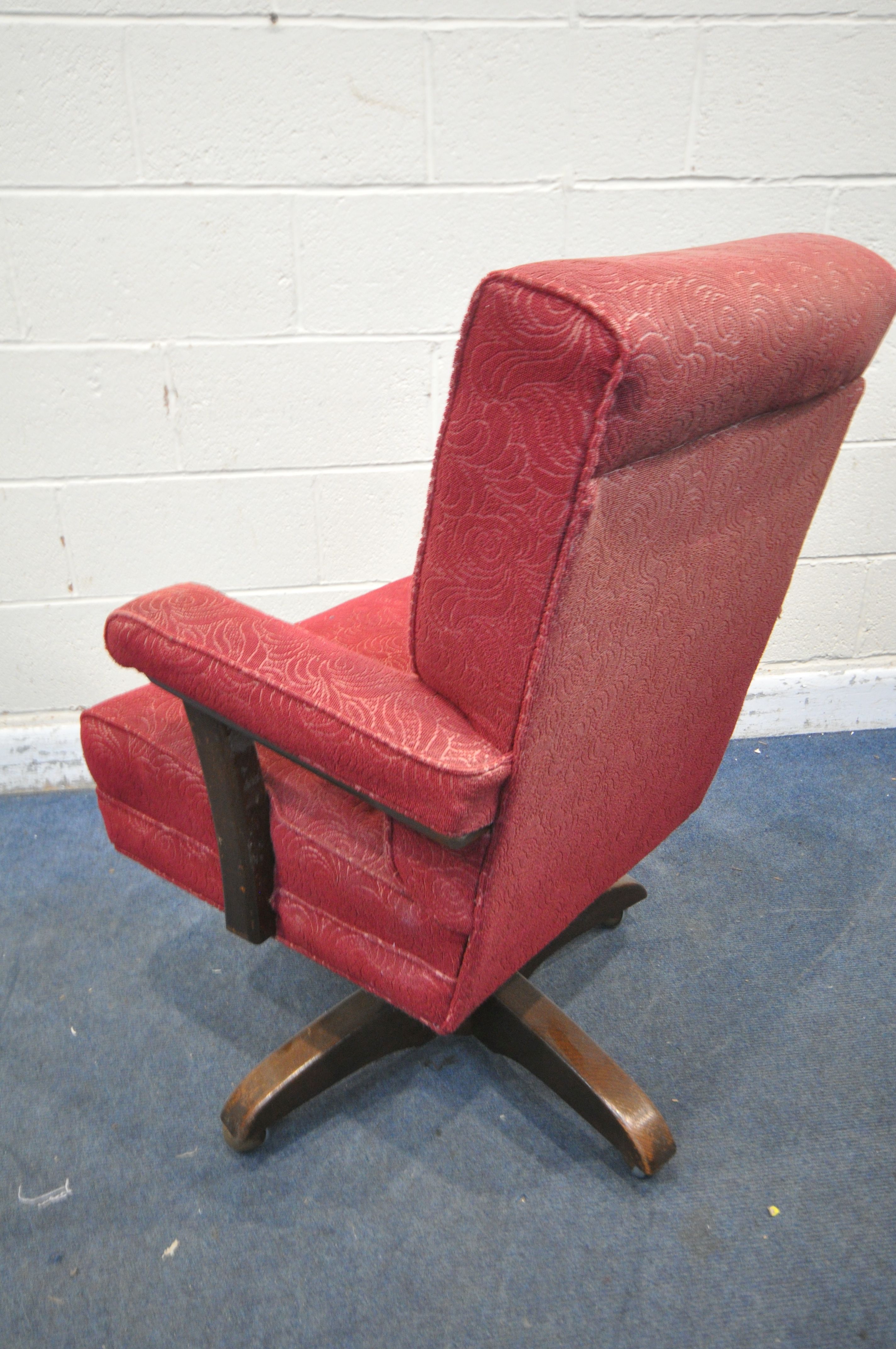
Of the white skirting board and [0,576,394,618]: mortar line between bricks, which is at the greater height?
[0,576,394,618]: mortar line between bricks

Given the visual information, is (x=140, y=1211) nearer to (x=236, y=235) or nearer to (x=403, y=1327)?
(x=403, y=1327)

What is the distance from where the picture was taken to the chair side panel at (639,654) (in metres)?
0.71

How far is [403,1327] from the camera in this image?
0.95 m

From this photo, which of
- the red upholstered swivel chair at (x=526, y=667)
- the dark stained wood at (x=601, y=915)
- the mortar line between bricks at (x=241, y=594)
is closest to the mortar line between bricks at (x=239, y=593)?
the mortar line between bricks at (x=241, y=594)

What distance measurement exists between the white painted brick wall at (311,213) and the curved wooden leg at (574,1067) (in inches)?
33.4

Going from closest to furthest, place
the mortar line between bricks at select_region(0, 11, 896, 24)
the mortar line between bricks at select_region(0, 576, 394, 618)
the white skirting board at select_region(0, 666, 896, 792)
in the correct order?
the mortar line between bricks at select_region(0, 11, 896, 24) < the mortar line between bricks at select_region(0, 576, 394, 618) < the white skirting board at select_region(0, 666, 896, 792)

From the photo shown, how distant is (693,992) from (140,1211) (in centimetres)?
78

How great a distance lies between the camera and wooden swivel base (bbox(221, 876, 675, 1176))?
1084 mm

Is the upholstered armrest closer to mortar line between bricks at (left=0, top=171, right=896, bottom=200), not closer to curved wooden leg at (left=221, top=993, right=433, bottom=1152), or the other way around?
curved wooden leg at (left=221, top=993, right=433, bottom=1152)

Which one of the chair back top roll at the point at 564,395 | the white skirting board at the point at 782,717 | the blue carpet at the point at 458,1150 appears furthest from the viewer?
the white skirting board at the point at 782,717

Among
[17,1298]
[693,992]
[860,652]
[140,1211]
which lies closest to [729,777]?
[860,652]

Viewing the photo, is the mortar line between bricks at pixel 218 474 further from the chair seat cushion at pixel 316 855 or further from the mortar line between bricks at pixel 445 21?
the chair seat cushion at pixel 316 855

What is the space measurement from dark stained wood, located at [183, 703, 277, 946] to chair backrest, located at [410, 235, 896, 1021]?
0.22 meters

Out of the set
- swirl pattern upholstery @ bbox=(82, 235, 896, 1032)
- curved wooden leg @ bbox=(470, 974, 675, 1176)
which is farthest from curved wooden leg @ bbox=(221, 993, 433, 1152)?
swirl pattern upholstery @ bbox=(82, 235, 896, 1032)
